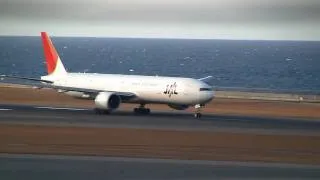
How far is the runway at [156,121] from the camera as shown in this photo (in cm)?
4725

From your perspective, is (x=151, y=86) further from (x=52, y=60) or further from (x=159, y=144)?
(x=159, y=144)

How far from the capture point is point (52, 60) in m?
68.2

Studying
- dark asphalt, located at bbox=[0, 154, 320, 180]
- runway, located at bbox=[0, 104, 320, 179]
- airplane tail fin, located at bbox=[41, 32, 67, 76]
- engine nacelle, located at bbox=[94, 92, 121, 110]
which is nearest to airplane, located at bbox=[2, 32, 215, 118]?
engine nacelle, located at bbox=[94, 92, 121, 110]

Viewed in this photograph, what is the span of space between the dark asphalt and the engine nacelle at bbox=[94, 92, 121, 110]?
28328 millimetres

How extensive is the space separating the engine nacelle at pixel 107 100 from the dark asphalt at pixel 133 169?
28.3 meters

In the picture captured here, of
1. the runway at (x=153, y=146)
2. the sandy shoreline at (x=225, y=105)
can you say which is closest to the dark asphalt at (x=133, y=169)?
the runway at (x=153, y=146)

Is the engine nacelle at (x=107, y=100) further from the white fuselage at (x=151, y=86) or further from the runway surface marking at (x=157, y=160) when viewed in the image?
the runway surface marking at (x=157, y=160)

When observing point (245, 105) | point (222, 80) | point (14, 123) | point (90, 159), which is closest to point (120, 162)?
point (90, 159)

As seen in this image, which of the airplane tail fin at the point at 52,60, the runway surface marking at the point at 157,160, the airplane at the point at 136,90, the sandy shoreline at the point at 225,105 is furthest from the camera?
the sandy shoreline at the point at 225,105

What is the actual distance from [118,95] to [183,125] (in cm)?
1211

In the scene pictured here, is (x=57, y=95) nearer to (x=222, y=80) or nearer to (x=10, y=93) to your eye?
(x=10, y=93)

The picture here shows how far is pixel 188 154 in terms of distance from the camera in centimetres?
3256

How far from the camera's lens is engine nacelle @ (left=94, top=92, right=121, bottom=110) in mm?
58344

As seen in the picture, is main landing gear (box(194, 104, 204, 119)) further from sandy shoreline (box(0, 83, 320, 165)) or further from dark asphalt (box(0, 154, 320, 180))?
dark asphalt (box(0, 154, 320, 180))
